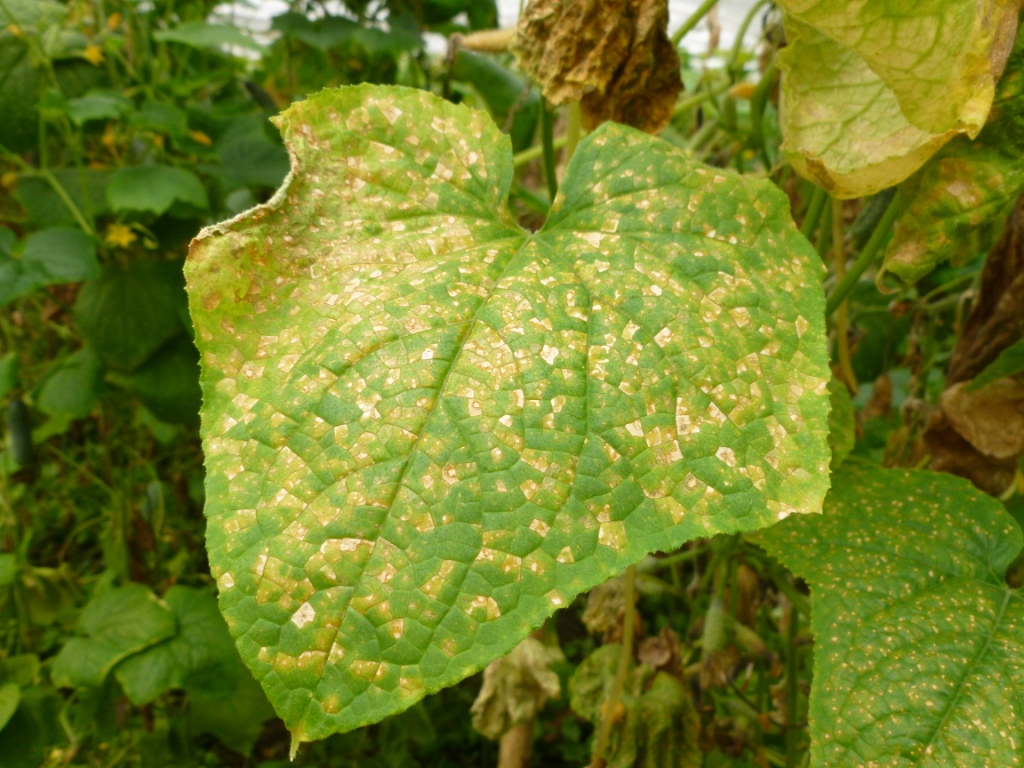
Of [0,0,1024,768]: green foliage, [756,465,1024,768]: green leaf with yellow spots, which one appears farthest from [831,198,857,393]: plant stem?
[756,465,1024,768]: green leaf with yellow spots

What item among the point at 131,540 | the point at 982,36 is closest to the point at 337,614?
the point at 982,36

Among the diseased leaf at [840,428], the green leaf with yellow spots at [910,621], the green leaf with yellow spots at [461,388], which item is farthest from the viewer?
the diseased leaf at [840,428]

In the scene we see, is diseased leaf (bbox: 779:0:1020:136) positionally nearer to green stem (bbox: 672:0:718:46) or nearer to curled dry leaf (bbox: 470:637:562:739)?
green stem (bbox: 672:0:718:46)

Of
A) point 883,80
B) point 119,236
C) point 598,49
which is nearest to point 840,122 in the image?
point 883,80

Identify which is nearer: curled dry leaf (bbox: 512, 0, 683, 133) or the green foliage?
the green foliage

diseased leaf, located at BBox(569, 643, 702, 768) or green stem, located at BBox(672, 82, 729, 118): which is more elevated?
green stem, located at BBox(672, 82, 729, 118)

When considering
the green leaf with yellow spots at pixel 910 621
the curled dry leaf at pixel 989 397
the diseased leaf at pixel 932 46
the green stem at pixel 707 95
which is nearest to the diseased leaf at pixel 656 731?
the green leaf with yellow spots at pixel 910 621

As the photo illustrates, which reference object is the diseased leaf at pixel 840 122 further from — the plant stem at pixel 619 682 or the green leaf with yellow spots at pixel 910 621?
the plant stem at pixel 619 682

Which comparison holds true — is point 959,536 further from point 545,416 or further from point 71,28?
point 71,28
